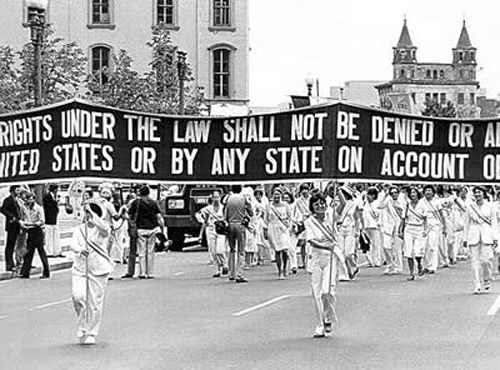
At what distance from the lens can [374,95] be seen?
6329 inches

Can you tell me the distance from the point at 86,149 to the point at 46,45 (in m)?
41.2

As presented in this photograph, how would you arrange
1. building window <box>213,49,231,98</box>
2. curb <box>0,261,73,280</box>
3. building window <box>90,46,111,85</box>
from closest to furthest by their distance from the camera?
curb <box>0,261,73,280</box>, building window <box>90,46,111,85</box>, building window <box>213,49,231,98</box>

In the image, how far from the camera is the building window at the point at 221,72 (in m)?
71.2

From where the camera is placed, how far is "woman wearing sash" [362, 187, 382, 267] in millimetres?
24406

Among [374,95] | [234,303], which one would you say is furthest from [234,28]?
[374,95]

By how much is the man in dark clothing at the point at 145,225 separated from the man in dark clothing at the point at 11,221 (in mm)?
2448

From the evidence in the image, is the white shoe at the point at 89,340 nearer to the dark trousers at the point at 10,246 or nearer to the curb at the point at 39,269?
the curb at the point at 39,269

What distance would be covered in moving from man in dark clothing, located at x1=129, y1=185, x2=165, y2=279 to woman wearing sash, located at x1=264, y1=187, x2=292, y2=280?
231 centimetres

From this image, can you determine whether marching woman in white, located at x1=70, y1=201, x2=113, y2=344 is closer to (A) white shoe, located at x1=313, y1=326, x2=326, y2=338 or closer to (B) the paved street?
(B) the paved street

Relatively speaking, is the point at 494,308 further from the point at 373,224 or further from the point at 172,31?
the point at 172,31

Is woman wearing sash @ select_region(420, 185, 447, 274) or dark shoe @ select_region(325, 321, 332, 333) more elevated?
woman wearing sash @ select_region(420, 185, 447, 274)

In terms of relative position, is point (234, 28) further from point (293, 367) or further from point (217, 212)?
point (293, 367)

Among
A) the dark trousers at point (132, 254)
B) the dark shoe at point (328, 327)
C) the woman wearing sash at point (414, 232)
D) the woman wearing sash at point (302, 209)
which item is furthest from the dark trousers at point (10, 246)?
the dark shoe at point (328, 327)

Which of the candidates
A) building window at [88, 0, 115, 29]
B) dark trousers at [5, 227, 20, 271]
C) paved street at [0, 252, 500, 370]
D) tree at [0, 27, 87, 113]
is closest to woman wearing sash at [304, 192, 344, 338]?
paved street at [0, 252, 500, 370]
